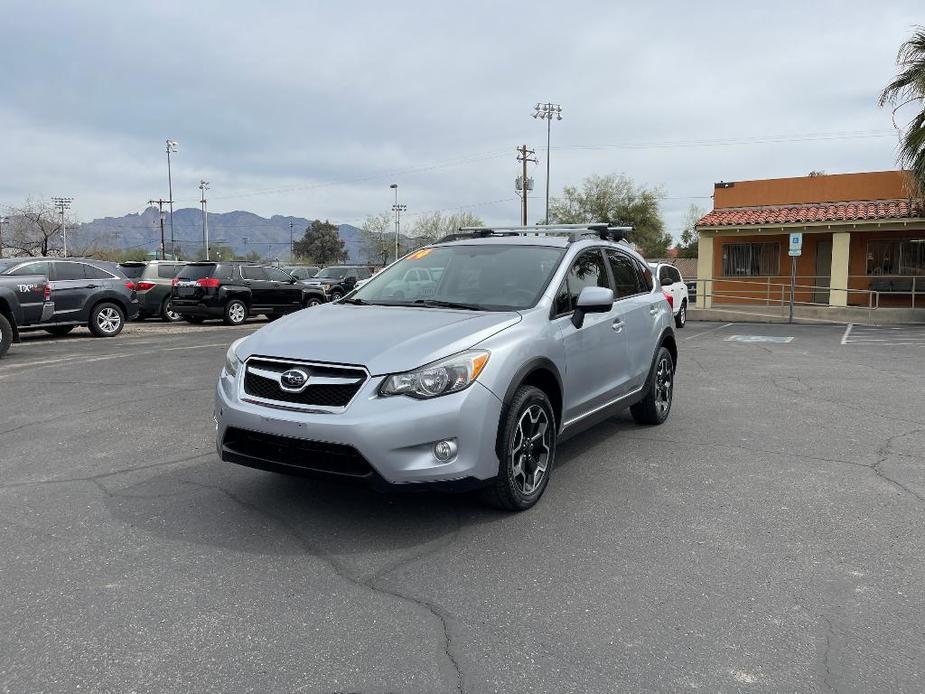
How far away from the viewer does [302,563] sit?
3750 millimetres

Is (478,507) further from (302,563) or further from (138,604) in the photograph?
(138,604)

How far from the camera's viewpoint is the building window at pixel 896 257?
2333cm

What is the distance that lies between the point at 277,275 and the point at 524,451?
1752cm

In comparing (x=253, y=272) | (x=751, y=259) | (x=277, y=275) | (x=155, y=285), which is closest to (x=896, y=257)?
(x=751, y=259)

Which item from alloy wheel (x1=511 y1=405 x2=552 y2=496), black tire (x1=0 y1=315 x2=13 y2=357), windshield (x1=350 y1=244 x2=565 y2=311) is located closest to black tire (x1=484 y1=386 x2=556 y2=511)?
alloy wheel (x1=511 y1=405 x2=552 y2=496)

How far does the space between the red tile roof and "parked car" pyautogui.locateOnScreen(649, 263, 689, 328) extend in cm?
680

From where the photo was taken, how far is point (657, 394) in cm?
686

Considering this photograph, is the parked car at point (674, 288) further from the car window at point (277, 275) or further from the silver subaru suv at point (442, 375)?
the silver subaru suv at point (442, 375)

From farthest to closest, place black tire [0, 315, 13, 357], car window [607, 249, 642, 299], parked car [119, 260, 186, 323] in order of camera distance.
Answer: parked car [119, 260, 186, 323] < black tire [0, 315, 13, 357] < car window [607, 249, 642, 299]

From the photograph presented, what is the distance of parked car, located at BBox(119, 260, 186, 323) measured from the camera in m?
20.0

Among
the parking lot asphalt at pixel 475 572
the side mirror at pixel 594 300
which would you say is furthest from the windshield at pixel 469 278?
the parking lot asphalt at pixel 475 572

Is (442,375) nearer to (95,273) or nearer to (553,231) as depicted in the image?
(553,231)

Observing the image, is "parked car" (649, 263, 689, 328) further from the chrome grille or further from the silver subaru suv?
the chrome grille

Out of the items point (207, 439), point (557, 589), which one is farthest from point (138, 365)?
Answer: point (557, 589)
